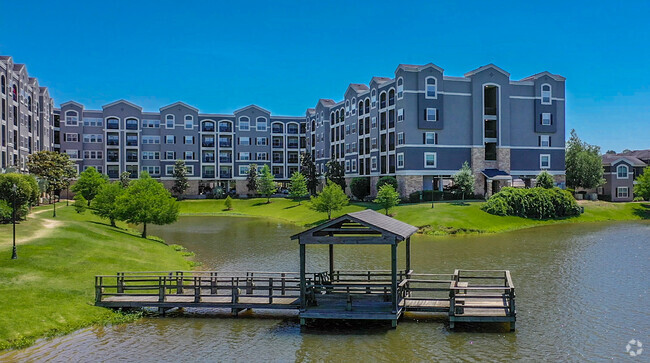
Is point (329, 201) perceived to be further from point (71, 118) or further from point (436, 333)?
point (71, 118)

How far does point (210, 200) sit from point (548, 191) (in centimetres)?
6557

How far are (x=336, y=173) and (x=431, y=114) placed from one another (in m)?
24.6

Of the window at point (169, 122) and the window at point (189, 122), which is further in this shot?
the window at point (189, 122)

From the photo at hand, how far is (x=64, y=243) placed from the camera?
3472 cm

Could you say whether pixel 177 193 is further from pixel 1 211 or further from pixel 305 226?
pixel 1 211

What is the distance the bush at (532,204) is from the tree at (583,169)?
21347mm

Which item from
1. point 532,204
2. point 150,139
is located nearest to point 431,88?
point 532,204

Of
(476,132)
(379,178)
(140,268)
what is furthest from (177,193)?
(140,268)

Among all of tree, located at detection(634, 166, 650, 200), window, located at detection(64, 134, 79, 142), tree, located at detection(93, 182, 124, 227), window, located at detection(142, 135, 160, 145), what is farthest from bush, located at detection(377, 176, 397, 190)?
window, located at detection(64, 134, 79, 142)

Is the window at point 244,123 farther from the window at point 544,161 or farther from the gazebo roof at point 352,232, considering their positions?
the gazebo roof at point 352,232

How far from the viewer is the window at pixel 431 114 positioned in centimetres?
7844

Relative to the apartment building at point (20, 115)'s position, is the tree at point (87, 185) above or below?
below

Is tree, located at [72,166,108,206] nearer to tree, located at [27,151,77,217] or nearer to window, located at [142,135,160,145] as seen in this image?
tree, located at [27,151,77,217]

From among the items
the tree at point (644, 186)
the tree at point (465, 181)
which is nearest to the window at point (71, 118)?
the tree at point (465, 181)
